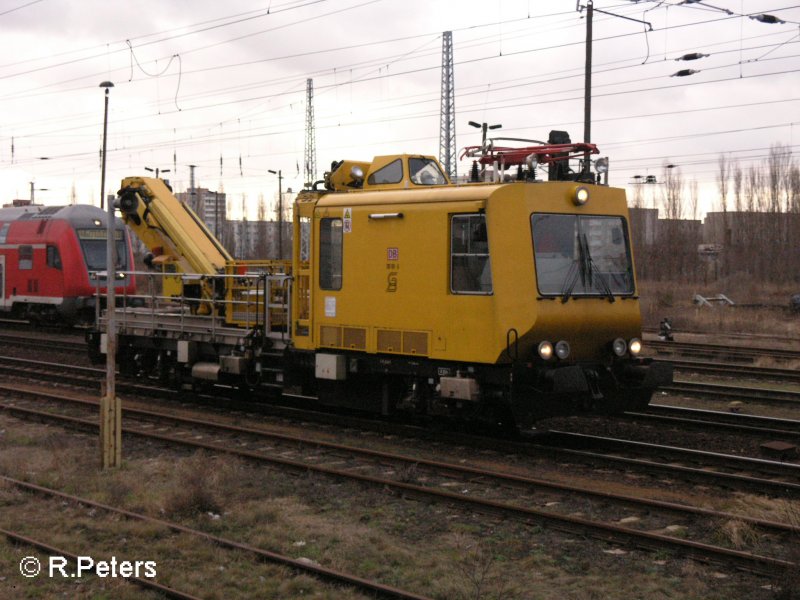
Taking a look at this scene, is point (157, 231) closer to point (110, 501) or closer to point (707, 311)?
point (110, 501)

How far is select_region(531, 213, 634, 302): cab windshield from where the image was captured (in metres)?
11.0

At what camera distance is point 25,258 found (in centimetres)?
2919

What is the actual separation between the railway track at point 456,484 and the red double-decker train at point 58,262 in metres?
14.0

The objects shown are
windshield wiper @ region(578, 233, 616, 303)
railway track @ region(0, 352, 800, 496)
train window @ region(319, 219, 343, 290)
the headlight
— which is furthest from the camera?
train window @ region(319, 219, 343, 290)

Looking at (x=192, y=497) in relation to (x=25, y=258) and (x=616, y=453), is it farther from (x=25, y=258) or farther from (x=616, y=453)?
(x=25, y=258)

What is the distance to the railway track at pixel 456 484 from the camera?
7645mm

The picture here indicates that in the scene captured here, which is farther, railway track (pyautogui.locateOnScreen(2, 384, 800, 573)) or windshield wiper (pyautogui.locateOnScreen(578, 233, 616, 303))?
windshield wiper (pyautogui.locateOnScreen(578, 233, 616, 303))

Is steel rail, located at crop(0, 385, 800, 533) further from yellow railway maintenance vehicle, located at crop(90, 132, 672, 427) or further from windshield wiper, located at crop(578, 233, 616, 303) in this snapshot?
windshield wiper, located at crop(578, 233, 616, 303)

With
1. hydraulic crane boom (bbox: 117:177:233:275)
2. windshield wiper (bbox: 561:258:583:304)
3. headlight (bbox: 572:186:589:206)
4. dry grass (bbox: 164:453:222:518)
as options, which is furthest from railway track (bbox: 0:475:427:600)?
hydraulic crane boom (bbox: 117:177:233:275)

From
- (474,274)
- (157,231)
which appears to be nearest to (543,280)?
(474,274)

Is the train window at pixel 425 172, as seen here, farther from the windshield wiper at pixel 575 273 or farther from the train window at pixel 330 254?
the windshield wiper at pixel 575 273

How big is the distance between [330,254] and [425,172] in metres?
1.81

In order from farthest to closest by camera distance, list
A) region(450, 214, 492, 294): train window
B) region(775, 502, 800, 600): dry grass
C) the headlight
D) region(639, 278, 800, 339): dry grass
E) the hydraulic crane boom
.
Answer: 1. region(639, 278, 800, 339): dry grass
2. the hydraulic crane boom
3. the headlight
4. region(450, 214, 492, 294): train window
5. region(775, 502, 800, 600): dry grass

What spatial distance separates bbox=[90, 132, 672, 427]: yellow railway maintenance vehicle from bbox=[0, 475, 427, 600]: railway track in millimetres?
4069
